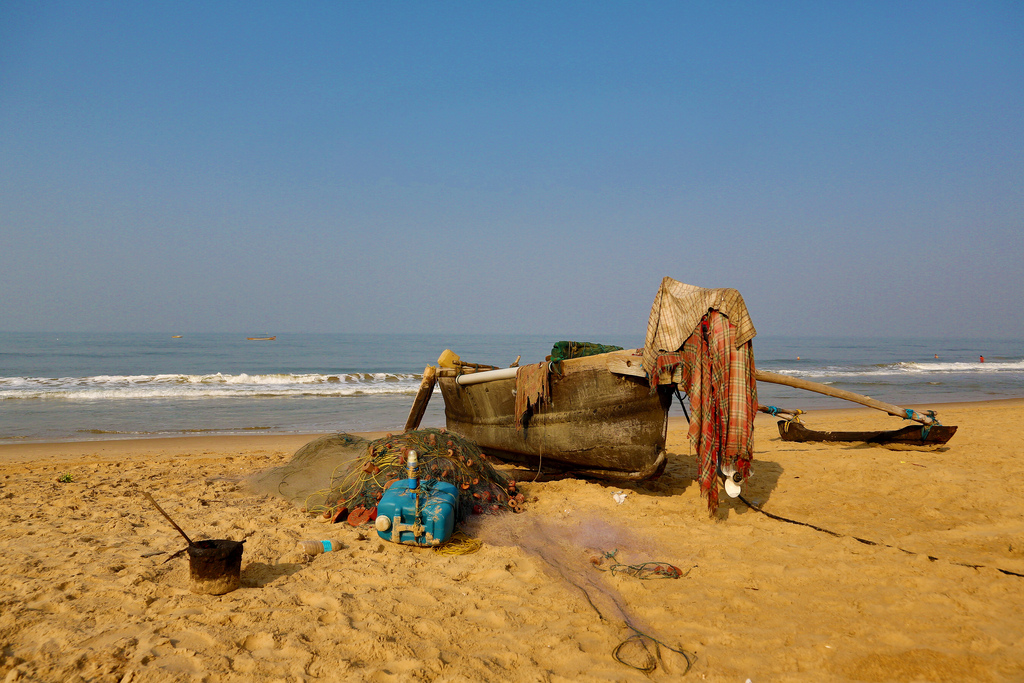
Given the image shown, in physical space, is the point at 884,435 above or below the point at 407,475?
below

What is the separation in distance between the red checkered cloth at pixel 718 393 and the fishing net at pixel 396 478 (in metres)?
2.04

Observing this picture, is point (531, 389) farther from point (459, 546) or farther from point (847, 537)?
point (847, 537)

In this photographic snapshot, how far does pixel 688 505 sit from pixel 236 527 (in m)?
4.48

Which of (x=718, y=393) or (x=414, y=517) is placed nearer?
(x=414, y=517)

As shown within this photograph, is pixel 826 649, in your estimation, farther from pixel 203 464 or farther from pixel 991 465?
pixel 203 464

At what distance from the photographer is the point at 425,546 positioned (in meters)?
4.55

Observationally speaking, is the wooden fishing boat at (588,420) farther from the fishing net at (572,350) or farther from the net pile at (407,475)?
the net pile at (407,475)

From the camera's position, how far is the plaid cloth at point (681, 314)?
497 cm

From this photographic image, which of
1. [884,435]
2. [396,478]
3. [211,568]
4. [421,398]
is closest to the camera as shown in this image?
[211,568]

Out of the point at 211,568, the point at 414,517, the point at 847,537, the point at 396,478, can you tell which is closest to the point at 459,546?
the point at 414,517

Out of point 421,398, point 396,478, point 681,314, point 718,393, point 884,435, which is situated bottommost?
point 884,435

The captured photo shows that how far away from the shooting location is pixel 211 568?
3.44 m

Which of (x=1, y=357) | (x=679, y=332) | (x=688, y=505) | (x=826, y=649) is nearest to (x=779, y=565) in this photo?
(x=826, y=649)

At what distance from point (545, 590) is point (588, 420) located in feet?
8.03
